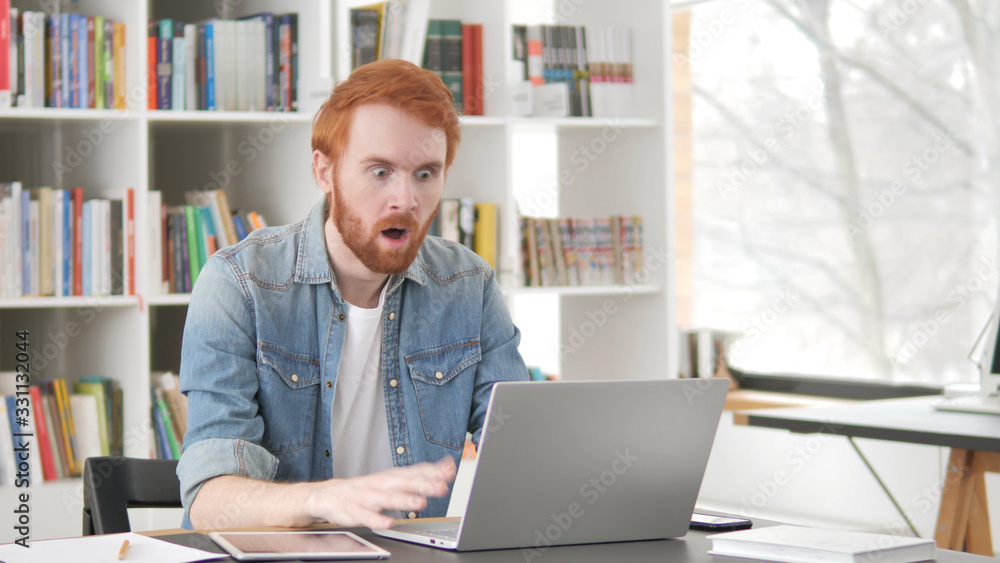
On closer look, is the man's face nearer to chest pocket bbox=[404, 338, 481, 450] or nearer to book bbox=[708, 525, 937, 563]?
chest pocket bbox=[404, 338, 481, 450]

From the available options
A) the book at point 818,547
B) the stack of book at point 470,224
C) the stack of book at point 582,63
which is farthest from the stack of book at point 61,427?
the book at point 818,547

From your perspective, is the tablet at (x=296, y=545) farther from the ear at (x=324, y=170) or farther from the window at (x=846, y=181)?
the window at (x=846, y=181)

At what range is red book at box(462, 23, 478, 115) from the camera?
3.10m

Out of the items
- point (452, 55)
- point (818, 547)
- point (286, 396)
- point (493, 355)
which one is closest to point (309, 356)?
point (286, 396)

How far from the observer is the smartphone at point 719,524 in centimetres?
133

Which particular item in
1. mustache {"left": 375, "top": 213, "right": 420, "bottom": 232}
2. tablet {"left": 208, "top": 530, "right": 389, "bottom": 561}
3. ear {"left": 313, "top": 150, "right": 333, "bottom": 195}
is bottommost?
tablet {"left": 208, "top": 530, "right": 389, "bottom": 561}

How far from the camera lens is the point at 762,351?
14.0 ft

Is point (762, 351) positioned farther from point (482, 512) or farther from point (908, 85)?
point (482, 512)

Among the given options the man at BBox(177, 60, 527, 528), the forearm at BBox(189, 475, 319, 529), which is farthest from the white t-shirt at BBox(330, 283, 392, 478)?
the forearm at BBox(189, 475, 319, 529)

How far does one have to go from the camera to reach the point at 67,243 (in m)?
2.64

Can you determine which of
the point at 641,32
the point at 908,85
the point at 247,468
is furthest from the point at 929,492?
the point at 247,468

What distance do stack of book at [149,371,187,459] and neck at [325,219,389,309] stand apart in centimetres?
111

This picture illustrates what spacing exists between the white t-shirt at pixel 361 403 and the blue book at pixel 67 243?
1.20 m

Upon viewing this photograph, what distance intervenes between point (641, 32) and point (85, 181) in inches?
66.9
